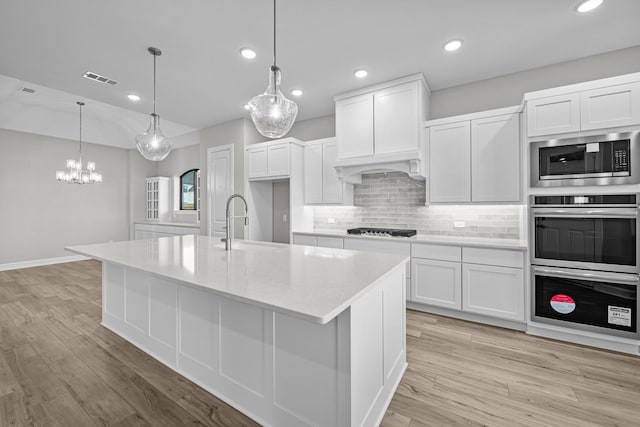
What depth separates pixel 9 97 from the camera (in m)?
4.18

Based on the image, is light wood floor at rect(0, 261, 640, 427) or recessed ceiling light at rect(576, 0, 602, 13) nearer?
light wood floor at rect(0, 261, 640, 427)

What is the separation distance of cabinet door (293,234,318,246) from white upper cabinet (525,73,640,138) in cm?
271

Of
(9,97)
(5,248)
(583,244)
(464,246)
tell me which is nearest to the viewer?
(583,244)

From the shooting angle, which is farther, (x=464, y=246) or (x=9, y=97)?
(x=9, y=97)

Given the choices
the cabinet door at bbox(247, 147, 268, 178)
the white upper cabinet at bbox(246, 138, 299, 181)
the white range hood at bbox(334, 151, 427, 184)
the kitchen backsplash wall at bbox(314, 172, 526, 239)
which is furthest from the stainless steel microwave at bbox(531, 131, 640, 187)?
the cabinet door at bbox(247, 147, 268, 178)

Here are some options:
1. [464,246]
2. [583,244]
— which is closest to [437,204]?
[464,246]

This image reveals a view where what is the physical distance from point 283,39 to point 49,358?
3.40 m

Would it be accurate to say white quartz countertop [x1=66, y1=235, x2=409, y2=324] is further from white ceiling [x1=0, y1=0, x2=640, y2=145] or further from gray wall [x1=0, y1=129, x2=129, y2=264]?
gray wall [x1=0, y1=129, x2=129, y2=264]

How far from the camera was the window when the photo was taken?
691 cm

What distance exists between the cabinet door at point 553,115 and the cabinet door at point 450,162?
0.60 m

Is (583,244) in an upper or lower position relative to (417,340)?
upper

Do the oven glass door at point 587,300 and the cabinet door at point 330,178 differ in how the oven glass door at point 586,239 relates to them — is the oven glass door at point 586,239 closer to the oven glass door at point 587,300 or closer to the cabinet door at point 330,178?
the oven glass door at point 587,300

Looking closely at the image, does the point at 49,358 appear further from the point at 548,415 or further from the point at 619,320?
the point at 619,320

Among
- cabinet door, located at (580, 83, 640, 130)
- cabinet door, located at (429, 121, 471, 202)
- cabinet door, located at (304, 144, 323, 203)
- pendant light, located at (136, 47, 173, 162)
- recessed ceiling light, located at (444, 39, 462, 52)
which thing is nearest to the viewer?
cabinet door, located at (580, 83, 640, 130)
